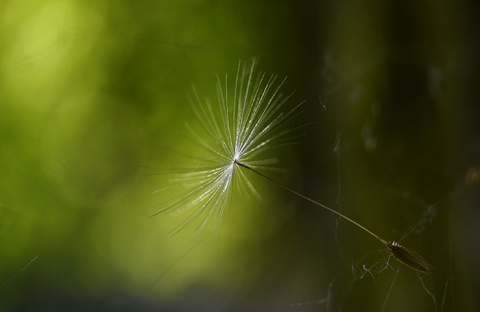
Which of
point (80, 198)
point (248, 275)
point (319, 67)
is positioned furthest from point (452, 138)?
point (80, 198)

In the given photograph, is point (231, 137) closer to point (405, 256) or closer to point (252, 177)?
point (252, 177)

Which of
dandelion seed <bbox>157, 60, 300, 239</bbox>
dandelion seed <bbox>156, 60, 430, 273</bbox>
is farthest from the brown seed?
dandelion seed <bbox>157, 60, 300, 239</bbox>

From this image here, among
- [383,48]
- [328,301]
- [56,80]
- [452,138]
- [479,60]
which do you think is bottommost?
[328,301]

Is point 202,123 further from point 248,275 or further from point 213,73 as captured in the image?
point 248,275

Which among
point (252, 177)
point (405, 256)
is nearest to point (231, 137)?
point (252, 177)

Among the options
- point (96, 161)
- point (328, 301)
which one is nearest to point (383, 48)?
point (328, 301)

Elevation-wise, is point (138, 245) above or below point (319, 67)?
below

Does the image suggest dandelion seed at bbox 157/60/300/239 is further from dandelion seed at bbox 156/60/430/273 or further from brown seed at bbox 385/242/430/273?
brown seed at bbox 385/242/430/273
